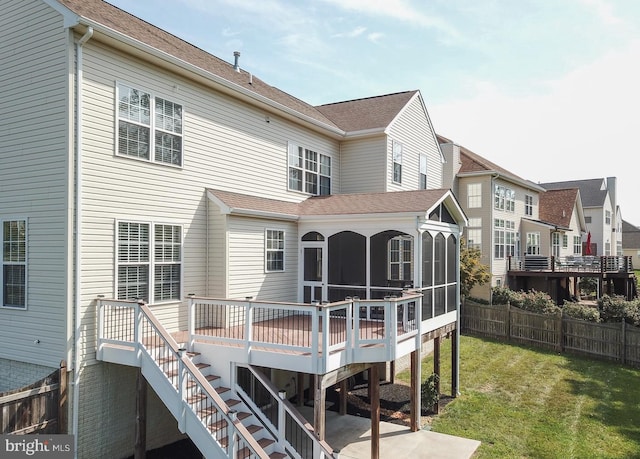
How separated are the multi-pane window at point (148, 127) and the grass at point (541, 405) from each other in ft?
32.0

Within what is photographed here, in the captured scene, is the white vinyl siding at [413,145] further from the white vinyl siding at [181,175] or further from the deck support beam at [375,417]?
the deck support beam at [375,417]

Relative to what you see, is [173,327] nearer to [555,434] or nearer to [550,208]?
[555,434]

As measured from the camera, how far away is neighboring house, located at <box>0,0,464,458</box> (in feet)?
28.2

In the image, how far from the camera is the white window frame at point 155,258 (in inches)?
374

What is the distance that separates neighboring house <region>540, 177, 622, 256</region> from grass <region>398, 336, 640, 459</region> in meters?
34.4

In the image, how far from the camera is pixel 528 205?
33500 mm

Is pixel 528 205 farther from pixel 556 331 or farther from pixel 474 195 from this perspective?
pixel 556 331

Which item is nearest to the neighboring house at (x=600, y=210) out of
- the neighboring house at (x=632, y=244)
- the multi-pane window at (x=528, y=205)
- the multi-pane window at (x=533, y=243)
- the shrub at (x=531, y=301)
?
the multi-pane window at (x=528, y=205)

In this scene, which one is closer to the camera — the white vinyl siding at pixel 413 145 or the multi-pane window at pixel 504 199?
the white vinyl siding at pixel 413 145

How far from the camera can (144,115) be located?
33.3 ft

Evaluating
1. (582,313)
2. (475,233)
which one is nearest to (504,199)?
(475,233)

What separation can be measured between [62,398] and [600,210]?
176ft

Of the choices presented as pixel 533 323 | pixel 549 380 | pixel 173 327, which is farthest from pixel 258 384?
pixel 533 323

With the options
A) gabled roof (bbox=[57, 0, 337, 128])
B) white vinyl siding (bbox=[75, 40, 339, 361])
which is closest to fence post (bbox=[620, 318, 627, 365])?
white vinyl siding (bbox=[75, 40, 339, 361])
